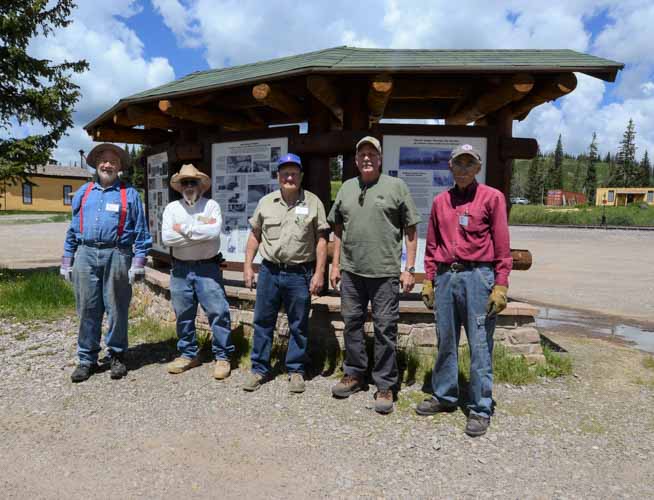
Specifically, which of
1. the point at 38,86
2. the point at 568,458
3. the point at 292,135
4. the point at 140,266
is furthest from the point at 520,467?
the point at 38,86

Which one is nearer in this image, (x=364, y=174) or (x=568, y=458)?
(x=568, y=458)

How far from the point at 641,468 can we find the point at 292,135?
4090mm

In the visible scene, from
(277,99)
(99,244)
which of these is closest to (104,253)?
(99,244)

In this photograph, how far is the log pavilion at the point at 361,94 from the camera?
172 inches

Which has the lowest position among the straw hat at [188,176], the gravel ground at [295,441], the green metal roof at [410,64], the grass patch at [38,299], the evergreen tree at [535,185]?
the gravel ground at [295,441]

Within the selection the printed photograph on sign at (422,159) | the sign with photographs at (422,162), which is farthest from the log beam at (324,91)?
the printed photograph on sign at (422,159)

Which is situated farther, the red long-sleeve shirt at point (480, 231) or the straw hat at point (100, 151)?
the straw hat at point (100, 151)

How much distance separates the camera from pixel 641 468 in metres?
3.03

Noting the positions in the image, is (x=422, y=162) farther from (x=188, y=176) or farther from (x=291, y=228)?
(x=188, y=176)

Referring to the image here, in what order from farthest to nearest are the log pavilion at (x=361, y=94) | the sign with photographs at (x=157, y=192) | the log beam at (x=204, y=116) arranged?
the sign with photographs at (x=157, y=192)
the log beam at (x=204, y=116)
the log pavilion at (x=361, y=94)

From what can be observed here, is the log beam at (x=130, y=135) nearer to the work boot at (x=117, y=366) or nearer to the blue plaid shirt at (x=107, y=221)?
the blue plaid shirt at (x=107, y=221)

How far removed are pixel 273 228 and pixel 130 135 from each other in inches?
177

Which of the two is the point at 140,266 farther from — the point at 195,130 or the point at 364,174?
the point at 195,130

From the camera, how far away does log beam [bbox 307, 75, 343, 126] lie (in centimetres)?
443
